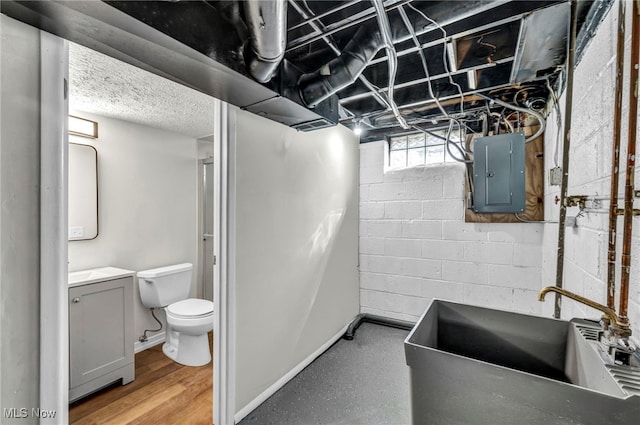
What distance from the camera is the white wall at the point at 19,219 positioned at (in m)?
0.87

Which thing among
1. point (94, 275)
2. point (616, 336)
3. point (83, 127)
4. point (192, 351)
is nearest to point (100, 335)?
point (94, 275)

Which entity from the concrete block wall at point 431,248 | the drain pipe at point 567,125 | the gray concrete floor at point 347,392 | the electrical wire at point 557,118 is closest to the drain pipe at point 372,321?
the concrete block wall at point 431,248

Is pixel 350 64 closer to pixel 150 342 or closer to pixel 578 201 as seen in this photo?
pixel 578 201

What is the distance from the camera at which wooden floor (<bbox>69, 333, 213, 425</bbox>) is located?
172 centimetres

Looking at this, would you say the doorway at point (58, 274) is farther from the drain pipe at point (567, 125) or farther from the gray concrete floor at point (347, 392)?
the drain pipe at point (567, 125)

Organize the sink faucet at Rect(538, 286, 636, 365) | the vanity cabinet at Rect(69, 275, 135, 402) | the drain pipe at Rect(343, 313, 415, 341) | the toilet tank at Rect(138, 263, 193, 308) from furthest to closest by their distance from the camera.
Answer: the drain pipe at Rect(343, 313, 415, 341)
the toilet tank at Rect(138, 263, 193, 308)
the vanity cabinet at Rect(69, 275, 135, 402)
the sink faucet at Rect(538, 286, 636, 365)

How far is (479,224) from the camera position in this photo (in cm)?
257

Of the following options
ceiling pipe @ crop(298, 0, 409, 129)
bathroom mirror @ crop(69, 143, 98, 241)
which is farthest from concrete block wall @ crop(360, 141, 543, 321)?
bathroom mirror @ crop(69, 143, 98, 241)

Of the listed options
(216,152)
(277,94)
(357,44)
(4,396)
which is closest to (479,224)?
(357,44)

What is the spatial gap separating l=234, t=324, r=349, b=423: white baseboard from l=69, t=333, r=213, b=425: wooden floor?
23 cm

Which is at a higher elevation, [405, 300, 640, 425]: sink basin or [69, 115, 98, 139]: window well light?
[69, 115, 98, 139]: window well light

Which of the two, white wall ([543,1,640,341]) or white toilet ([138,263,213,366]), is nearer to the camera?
white wall ([543,1,640,341])

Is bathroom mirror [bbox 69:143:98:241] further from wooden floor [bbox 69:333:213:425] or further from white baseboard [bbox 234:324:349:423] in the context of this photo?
white baseboard [bbox 234:324:349:423]

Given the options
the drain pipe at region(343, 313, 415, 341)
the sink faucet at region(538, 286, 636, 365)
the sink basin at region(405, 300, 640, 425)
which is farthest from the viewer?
the drain pipe at region(343, 313, 415, 341)
